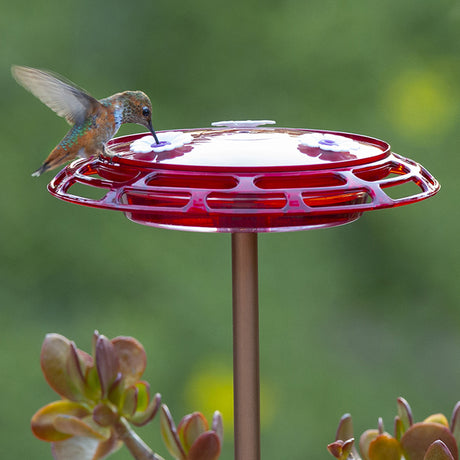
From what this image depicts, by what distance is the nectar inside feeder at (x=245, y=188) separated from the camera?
0.96 meters

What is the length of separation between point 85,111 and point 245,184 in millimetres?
510

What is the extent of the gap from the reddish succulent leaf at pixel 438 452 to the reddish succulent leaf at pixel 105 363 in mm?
418

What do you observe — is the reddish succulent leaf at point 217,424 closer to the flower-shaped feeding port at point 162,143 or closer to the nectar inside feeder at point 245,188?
the nectar inside feeder at point 245,188

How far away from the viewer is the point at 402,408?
43.2 inches

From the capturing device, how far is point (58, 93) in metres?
1.34

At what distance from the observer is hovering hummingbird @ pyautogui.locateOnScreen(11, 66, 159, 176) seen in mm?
1320

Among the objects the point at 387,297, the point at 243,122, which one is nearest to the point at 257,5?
the point at 387,297

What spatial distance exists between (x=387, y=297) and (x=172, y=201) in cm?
192

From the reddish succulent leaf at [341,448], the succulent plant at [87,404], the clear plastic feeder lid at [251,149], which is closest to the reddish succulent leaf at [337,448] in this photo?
the reddish succulent leaf at [341,448]

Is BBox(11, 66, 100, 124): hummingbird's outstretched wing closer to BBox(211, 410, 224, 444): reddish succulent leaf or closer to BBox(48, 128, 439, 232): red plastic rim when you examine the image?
BBox(48, 128, 439, 232): red plastic rim

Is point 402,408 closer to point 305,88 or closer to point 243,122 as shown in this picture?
point 243,122

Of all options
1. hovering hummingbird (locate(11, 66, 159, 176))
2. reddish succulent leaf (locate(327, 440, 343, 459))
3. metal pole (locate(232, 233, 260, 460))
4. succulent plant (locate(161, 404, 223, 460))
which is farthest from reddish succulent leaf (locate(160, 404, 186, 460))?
hovering hummingbird (locate(11, 66, 159, 176))

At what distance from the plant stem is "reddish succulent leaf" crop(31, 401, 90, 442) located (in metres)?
0.05

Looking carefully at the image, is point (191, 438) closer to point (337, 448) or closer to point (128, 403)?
point (128, 403)
